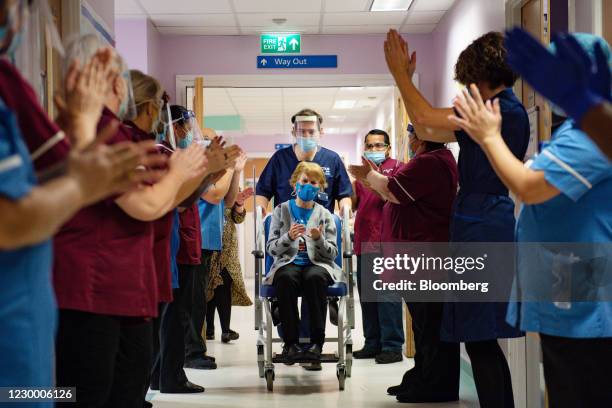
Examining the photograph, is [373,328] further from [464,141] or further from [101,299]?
[101,299]

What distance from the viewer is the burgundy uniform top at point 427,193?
3316 millimetres

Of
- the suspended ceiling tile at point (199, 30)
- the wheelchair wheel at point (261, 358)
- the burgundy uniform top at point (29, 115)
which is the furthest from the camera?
the suspended ceiling tile at point (199, 30)

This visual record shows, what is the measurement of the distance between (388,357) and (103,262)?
133 inches

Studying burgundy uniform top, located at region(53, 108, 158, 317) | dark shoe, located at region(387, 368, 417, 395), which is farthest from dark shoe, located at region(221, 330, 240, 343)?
burgundy uniform top, located at region(53, 108, 158, 317)

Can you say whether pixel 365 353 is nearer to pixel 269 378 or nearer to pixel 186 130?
pixel 269 378

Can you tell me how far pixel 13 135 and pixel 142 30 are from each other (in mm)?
4864

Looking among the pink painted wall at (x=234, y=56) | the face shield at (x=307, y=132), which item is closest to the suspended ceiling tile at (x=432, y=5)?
the pink painted wall at (x=234, y=56)

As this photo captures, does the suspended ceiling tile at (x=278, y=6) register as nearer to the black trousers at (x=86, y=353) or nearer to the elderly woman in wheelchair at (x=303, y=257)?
the elderly woman in wheelchair at (x=303, y=257)

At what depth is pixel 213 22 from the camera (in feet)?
18.6

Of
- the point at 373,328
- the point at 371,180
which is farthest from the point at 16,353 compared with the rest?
the point at 373,328

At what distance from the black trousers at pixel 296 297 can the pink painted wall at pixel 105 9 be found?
1.64 m

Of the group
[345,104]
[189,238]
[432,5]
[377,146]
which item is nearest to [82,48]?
[189,238]
